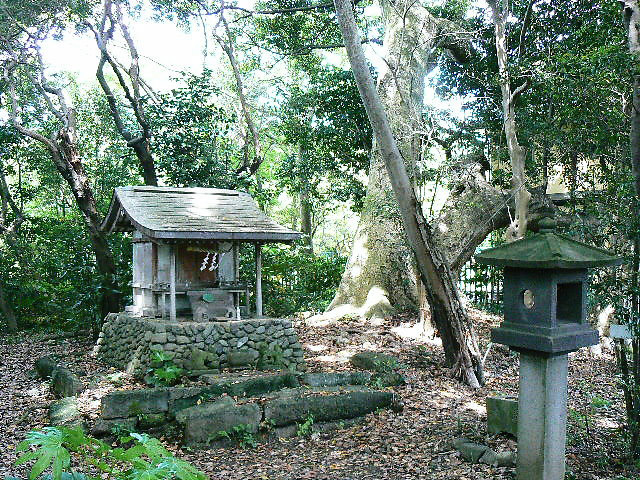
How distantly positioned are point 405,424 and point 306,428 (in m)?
1.36

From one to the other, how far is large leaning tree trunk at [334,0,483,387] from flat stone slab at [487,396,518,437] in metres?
2.29

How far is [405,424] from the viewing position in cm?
Result: 701

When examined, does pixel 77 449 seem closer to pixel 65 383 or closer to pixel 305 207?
pixel 65 383

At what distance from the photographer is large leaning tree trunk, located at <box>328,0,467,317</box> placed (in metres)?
12.2

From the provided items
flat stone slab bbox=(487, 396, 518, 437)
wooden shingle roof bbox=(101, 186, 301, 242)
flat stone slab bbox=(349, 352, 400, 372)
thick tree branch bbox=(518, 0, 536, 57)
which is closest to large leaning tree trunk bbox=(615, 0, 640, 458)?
flat stone slab bbox=(487, 396, 518, 437)

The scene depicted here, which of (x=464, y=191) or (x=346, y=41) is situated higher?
(x=346, y=41)

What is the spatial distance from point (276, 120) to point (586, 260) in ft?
48.2

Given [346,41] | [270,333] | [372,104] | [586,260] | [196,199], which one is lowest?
[270,333]

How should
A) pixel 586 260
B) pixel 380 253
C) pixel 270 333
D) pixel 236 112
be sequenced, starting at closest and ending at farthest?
pixel 586 260 < pixel 270 333 < pixel 380 253 < pixel 236 112

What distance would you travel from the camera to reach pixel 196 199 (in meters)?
10.0

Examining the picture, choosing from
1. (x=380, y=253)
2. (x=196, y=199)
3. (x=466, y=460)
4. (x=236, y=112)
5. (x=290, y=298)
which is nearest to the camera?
(x=466, y=460)

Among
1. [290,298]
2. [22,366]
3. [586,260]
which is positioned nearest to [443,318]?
[586,260]

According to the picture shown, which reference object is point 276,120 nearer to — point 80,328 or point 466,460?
point 80,328

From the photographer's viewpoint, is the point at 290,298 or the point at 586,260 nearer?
the point at 586,260
